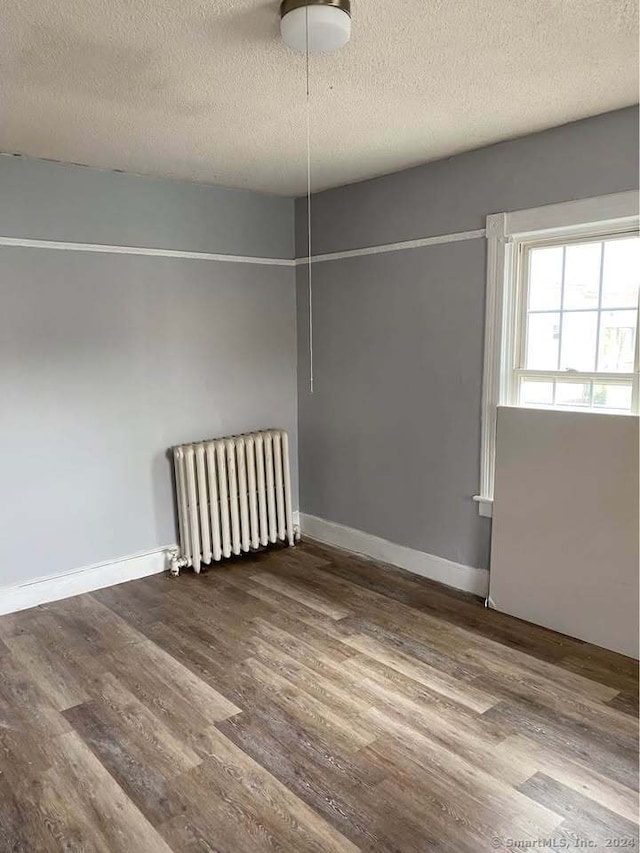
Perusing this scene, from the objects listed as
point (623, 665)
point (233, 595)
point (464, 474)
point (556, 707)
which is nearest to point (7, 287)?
point (233, 595)

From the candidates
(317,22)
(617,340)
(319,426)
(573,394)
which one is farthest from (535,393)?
(317,22)

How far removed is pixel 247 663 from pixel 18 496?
1648mm

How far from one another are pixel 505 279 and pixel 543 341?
39 centimetres

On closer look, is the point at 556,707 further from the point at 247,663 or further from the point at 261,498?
the point at 261,498

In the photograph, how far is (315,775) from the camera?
219cm

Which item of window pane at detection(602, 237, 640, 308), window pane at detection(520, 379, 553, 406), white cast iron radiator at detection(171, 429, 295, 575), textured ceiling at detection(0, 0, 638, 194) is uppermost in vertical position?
textured ceiling at detection(0, 0, 638, 194)

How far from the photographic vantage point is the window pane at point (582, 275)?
3.04 metres

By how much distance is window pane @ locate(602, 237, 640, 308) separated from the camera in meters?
2.90

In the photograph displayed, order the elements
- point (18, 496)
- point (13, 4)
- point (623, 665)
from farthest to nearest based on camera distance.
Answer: point (18, 496), point (623, 665), point (13, 4)

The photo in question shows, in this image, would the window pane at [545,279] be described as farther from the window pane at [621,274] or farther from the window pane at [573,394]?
the window pane at [573,394]

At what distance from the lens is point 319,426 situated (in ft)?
15.1

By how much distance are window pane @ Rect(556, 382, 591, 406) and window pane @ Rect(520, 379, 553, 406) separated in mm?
49

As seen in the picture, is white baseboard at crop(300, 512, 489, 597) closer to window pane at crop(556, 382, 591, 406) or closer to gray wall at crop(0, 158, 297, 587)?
gray wall at crop(0, 158, 297, 587)

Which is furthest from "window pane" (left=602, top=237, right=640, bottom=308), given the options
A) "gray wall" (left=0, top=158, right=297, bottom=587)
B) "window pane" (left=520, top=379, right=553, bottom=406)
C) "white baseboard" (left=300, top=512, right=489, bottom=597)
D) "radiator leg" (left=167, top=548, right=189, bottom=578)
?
"radiator leg" (left=167, top=548, right=189, bottom=578)
